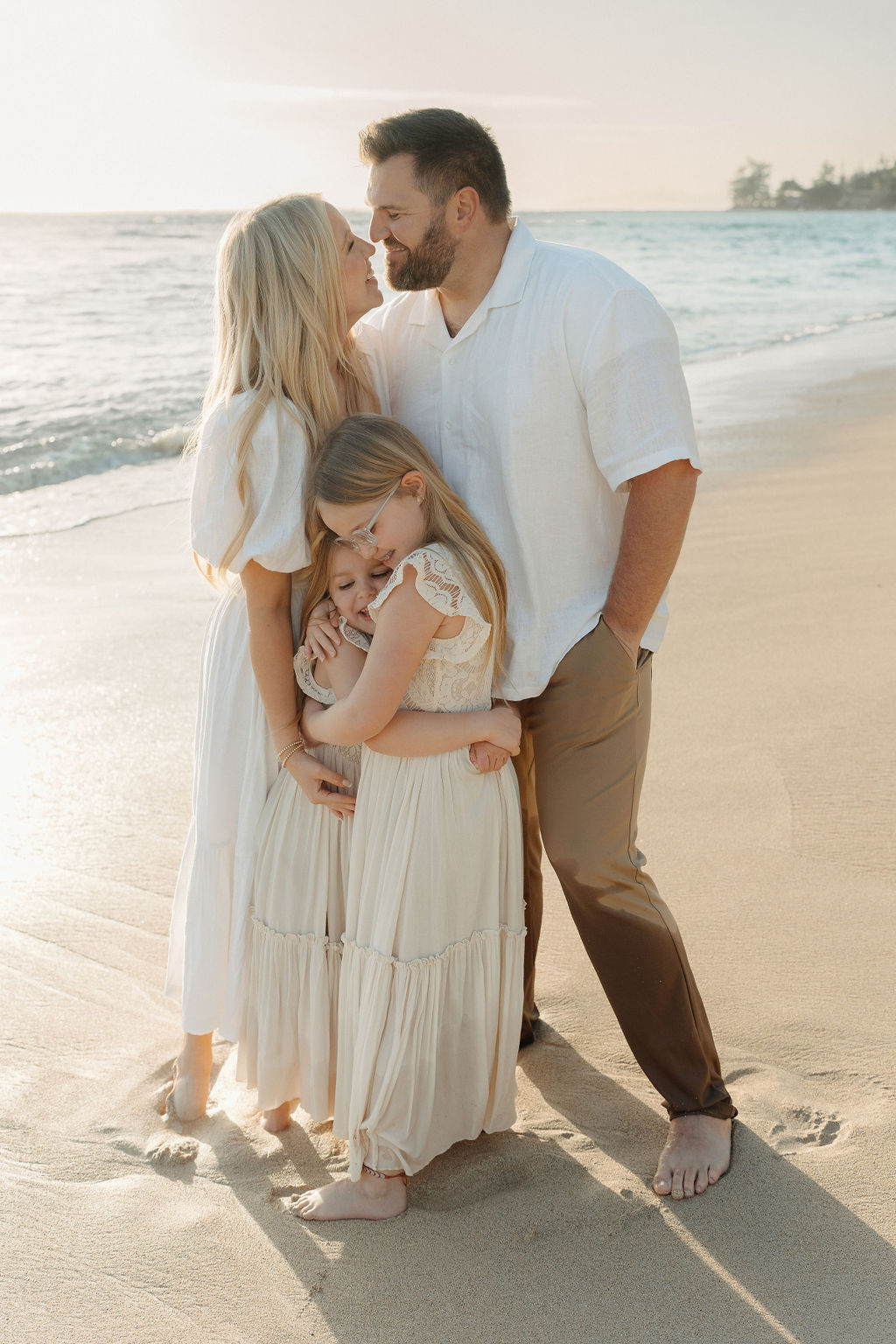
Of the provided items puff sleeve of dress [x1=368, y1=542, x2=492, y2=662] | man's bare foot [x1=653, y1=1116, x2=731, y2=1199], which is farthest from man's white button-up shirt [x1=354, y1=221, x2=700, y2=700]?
man's bare foot [x1=653, y1=1116, x2=731, y2=1199]

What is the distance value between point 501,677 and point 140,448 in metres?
8.55

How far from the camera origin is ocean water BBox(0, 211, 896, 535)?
9.75 m

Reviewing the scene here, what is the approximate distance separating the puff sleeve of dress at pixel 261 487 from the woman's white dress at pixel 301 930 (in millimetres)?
264

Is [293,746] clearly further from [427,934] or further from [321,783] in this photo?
[427,934]

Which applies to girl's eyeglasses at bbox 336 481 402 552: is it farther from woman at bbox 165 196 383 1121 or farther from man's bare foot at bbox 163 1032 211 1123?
man's bare foot at bbox 163 1032 211 1123

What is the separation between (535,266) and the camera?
244 centimetres

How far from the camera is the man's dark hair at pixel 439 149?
8.14 ft

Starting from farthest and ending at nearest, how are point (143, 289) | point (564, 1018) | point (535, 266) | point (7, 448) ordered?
1. point (143, 289)
2. point (7, 448)
3. point (564, 1018)
4. point (535, 266)

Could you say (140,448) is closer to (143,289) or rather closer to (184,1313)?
(184,1313)

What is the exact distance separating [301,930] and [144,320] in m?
17.3

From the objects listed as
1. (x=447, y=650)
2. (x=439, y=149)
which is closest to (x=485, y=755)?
(x=447, y=650)

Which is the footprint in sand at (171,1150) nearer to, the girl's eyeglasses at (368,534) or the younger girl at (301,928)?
the younger girl at (301,928)

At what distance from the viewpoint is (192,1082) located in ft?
Answer: 8.79

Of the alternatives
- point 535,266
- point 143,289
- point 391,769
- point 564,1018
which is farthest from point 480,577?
point 143,289
